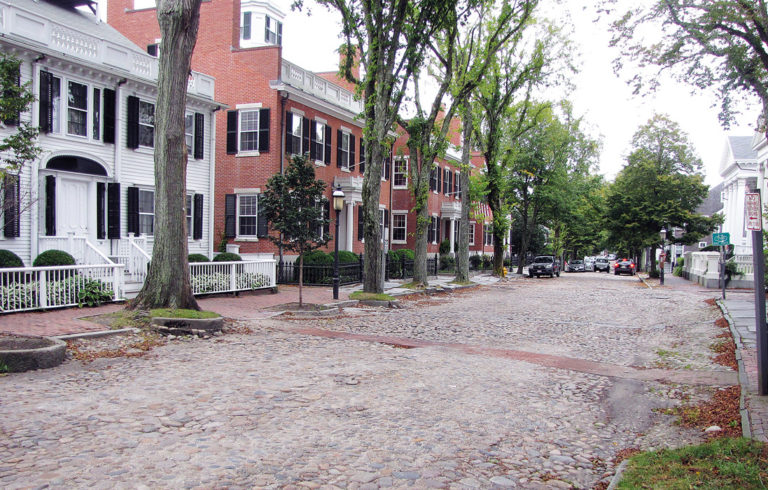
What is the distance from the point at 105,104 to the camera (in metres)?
19.1

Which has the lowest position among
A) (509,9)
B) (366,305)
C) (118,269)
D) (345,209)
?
(366,305)

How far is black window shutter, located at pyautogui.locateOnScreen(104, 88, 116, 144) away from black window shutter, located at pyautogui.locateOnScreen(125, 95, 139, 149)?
24.8 inches

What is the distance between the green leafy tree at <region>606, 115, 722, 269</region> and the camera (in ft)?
150

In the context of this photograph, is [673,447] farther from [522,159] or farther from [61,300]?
[522,159]

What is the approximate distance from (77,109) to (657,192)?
43.6m

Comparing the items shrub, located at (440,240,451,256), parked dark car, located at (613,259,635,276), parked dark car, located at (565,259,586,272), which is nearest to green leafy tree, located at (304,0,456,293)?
shrub, located at (440,240,451,256)

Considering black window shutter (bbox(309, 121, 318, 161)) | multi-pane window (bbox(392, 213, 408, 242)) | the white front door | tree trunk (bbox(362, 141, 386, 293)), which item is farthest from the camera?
multi-pane window (bbox(392, 213, 408, 242))

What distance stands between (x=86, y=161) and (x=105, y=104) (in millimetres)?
2123

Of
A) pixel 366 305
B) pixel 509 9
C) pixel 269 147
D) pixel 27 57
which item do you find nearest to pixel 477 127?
pixel 509 9

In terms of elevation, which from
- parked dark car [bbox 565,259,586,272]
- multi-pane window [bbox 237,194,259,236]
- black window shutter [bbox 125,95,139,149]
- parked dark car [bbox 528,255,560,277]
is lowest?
parked dark car [bbox 565,259,586,272]

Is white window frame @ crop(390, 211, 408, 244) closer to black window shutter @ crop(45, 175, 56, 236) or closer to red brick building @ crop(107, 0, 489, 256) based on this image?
red brick building @ crop(107, 0, 489, 256)

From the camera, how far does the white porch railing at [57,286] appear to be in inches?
491

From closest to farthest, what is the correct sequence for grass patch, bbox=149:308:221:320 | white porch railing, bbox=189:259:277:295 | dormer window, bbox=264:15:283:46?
grass patch, bbox=149:308:221:320
white porch railing, bbox=189:259:277:295
dormer window, bbox=264:15:283:46

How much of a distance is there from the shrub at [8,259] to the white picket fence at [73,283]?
983mm
